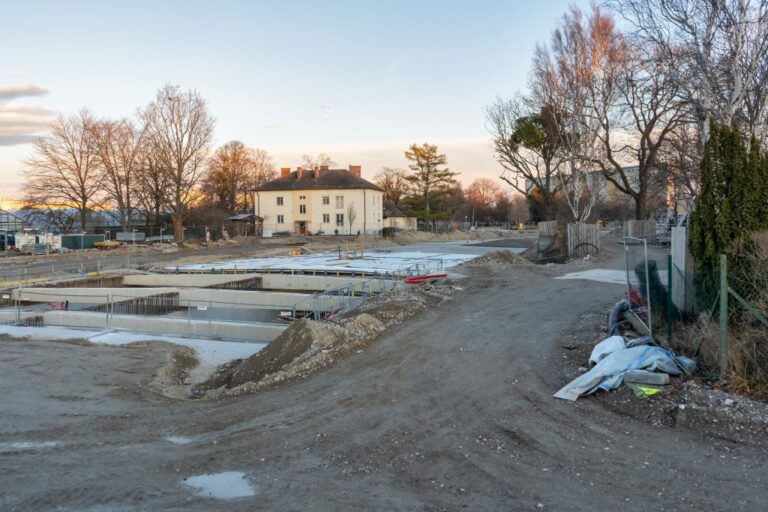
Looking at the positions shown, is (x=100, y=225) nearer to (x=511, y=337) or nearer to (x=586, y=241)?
(x=586, y=241)

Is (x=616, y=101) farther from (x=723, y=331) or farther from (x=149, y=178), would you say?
(x=149, y=178)

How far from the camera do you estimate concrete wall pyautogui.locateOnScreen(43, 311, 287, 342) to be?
51.2ft

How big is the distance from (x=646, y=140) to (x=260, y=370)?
27875 millimetres

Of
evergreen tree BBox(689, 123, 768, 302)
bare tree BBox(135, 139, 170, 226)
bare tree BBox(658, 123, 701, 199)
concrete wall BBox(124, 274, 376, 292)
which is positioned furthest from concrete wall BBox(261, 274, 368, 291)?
bare tree BBox(135, 139, 170, 226)

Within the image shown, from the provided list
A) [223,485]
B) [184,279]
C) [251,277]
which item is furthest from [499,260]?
[223,485]

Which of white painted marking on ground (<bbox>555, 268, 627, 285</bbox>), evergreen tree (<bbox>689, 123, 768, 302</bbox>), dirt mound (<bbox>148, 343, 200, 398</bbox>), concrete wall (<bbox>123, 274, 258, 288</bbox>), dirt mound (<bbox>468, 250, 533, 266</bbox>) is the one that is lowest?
dirt mound (<bbox>148, 343, 200, 398</bbox>)

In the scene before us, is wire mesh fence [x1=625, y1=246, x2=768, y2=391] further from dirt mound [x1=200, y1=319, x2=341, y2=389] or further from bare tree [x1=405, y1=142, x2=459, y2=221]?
bare tree [x1=405, y1=142, x2=459, y2=221]

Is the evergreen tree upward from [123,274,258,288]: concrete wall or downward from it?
upward

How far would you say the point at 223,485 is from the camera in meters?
5.29

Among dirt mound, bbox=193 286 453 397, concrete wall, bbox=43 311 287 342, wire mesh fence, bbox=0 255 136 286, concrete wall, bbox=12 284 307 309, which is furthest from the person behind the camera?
wire mesh fence, bbox=0 255 136 286

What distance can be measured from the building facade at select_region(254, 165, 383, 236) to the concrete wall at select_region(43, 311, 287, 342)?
49632mm

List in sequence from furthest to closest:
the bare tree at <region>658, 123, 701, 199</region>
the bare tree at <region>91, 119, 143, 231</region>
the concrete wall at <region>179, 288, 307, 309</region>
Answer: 1. the bare tree at <region>91, 119, 143, 231</region>
2. the bare tree at <region>658, 123, 701, 199</region>
3. the concrete wall at <region>179, 288, 307, 309</region>

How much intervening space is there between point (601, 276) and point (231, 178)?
70.3 metres

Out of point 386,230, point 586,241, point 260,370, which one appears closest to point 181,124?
point 386,230
